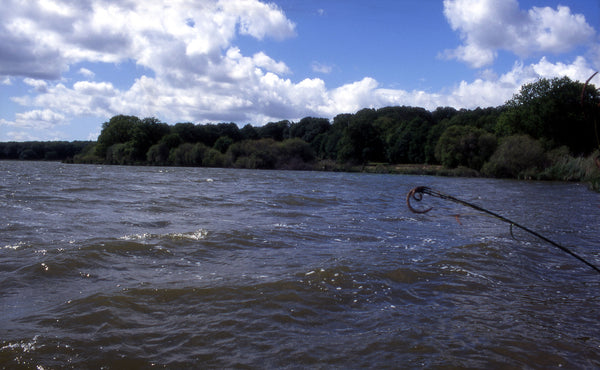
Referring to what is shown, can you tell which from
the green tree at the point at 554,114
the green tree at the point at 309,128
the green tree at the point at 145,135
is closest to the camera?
the green tree at the point at 554,114

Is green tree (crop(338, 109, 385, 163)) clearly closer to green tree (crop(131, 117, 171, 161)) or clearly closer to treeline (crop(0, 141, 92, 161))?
green tree (crop(131, 117, 171, 161))

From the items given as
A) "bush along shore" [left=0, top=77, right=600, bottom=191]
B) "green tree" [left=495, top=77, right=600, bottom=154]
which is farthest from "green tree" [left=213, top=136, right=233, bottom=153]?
"green tree" [left=495, top=77, right=600, bottom=154]

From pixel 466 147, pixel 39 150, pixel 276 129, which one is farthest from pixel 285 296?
pixel 276 129

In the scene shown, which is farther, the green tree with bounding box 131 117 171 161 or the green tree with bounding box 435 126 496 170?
the green tree with bounding box 131 117 171 161

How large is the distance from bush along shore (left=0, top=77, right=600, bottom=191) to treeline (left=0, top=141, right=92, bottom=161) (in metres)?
0.23

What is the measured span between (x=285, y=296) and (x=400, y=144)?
82.5m

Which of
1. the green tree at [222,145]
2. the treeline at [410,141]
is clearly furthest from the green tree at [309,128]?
the green tree at [222,145]

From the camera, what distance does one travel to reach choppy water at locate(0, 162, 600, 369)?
3.44 metres

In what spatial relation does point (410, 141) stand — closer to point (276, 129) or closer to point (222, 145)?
point (222, 145)

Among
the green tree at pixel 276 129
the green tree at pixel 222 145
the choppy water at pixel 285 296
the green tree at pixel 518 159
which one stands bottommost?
the choppy water at pixel 285 296

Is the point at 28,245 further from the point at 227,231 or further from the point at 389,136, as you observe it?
the point at 389,136

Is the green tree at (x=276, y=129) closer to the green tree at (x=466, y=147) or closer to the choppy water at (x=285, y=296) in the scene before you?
the green tree at (x=466, y=147)

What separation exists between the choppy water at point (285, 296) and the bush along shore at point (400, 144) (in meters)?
21.2

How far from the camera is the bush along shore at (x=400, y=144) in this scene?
4581 cm
